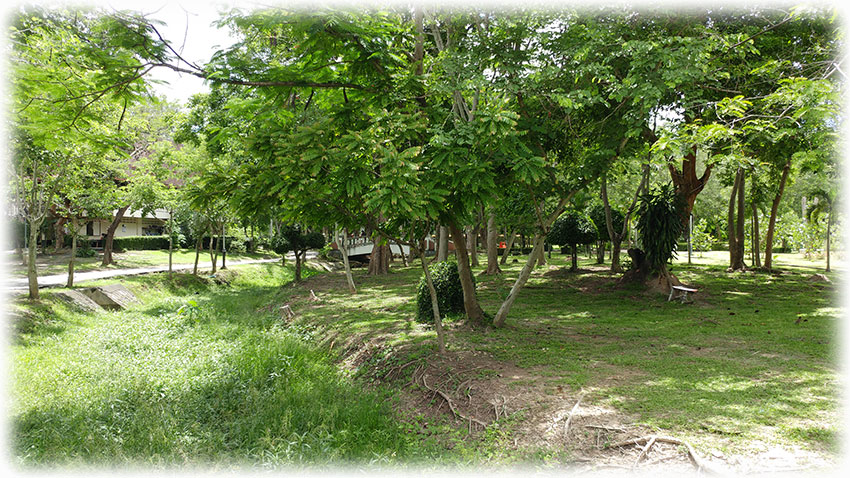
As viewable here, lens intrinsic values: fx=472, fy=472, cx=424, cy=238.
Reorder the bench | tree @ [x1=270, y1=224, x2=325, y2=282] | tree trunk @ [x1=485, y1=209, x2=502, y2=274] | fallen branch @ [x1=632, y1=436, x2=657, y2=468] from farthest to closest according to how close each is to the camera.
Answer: tree trunk @ [x1=485, y1=209, x2=502, y2=274] < tree @ [x1=270, y1=224, x2=325, y2=282] < the bench < fallen branch @ [x1=632, y1=436, x2=657, y2=468]

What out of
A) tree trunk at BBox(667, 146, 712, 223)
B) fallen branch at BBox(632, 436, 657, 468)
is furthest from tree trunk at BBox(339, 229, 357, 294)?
fallen branch at BBox(632, 436, 657, 468)

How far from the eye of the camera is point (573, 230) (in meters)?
17.5

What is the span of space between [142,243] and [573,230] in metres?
29.7

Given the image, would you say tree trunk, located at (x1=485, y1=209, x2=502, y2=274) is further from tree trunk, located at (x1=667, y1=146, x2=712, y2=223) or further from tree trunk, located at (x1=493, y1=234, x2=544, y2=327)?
tree trunk, located at (x1=493, y1=234, x2=544, y2=327)

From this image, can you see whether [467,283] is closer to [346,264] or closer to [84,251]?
[346,264]

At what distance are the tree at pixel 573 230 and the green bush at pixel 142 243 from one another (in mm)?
27151

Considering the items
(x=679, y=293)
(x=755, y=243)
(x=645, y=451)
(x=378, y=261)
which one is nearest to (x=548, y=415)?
(x=645, y=451)

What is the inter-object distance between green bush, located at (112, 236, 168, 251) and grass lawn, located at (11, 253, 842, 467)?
23.4 meters

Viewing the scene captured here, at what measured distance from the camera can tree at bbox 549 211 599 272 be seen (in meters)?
17.5

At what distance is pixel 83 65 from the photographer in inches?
233

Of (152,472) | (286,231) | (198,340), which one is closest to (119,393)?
(152,472)

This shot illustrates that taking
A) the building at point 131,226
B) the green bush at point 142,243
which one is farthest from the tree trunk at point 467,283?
the building at point 131,226

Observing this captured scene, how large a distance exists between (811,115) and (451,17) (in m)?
5.19

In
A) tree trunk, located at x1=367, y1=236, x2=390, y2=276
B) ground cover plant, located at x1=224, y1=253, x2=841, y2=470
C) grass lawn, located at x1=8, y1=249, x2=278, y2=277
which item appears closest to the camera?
ground cover plant, located at x1=224, y1=253, x2=841, y2=470
